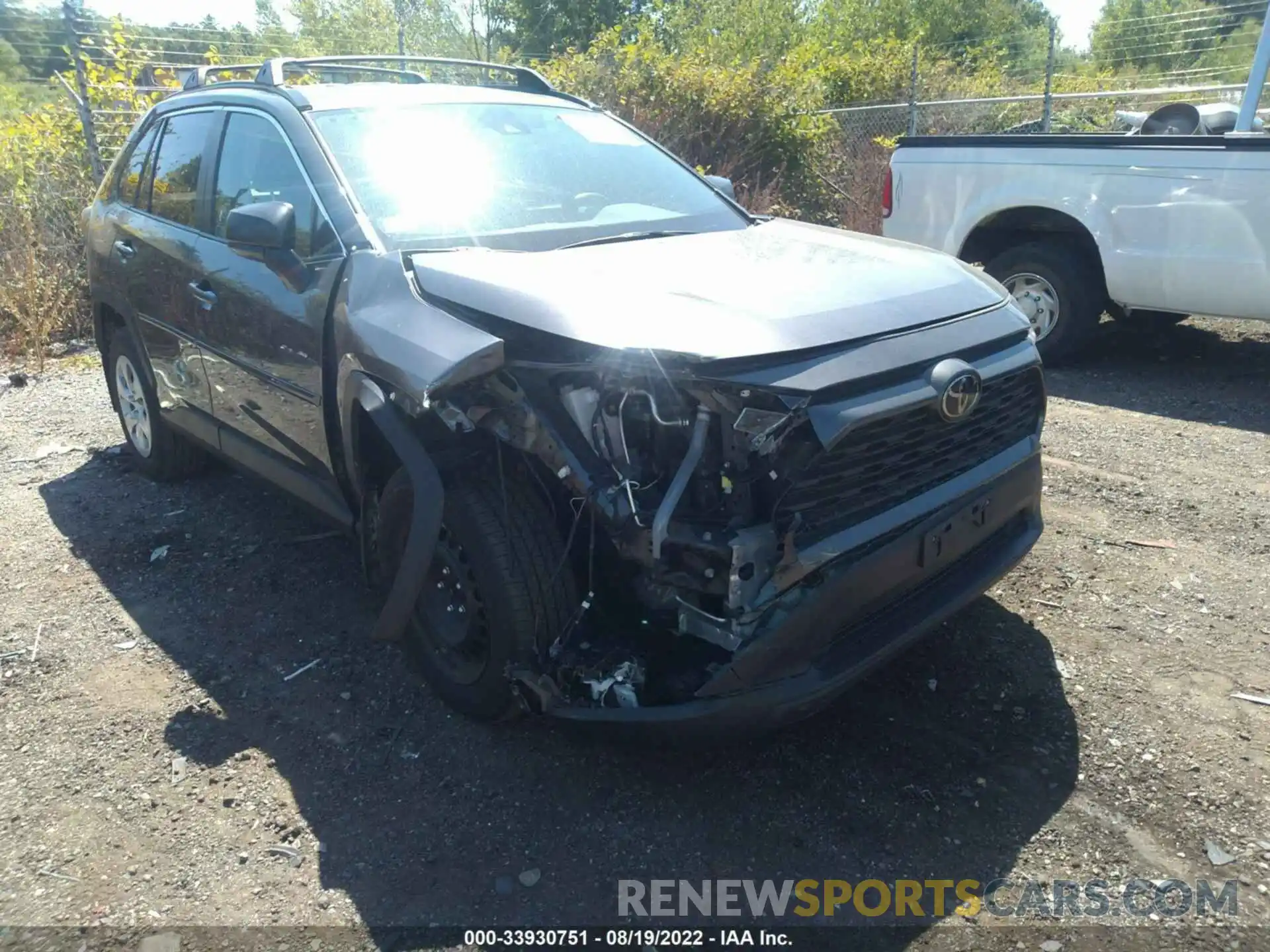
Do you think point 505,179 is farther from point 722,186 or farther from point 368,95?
point 722,186

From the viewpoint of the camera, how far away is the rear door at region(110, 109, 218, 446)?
430cm

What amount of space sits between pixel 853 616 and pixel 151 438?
→ 4.13m

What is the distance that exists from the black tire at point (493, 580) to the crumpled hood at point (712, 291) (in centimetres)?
55

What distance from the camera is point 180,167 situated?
4.53m

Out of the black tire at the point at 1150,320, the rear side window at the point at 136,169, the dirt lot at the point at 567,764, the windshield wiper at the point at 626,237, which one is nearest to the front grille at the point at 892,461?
the dirt lot at the point at 567,764

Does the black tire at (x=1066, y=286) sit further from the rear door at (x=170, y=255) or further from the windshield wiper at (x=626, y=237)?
the rear door at (x=170, y=255)

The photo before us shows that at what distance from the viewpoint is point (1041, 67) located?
1133 inches

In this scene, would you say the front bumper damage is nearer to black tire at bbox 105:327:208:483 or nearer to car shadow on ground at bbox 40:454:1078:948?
car shadow on ground at bbox 40:454:1078:948

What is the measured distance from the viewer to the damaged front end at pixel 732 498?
2.48 meters

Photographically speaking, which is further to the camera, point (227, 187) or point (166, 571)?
point (166, 571)

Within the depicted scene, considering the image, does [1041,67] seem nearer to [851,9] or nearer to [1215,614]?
[851,9]

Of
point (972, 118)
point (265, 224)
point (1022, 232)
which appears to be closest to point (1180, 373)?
point (1022, 232)

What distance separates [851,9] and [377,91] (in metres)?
30.7

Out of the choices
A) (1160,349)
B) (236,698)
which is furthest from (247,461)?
(1160,349)
